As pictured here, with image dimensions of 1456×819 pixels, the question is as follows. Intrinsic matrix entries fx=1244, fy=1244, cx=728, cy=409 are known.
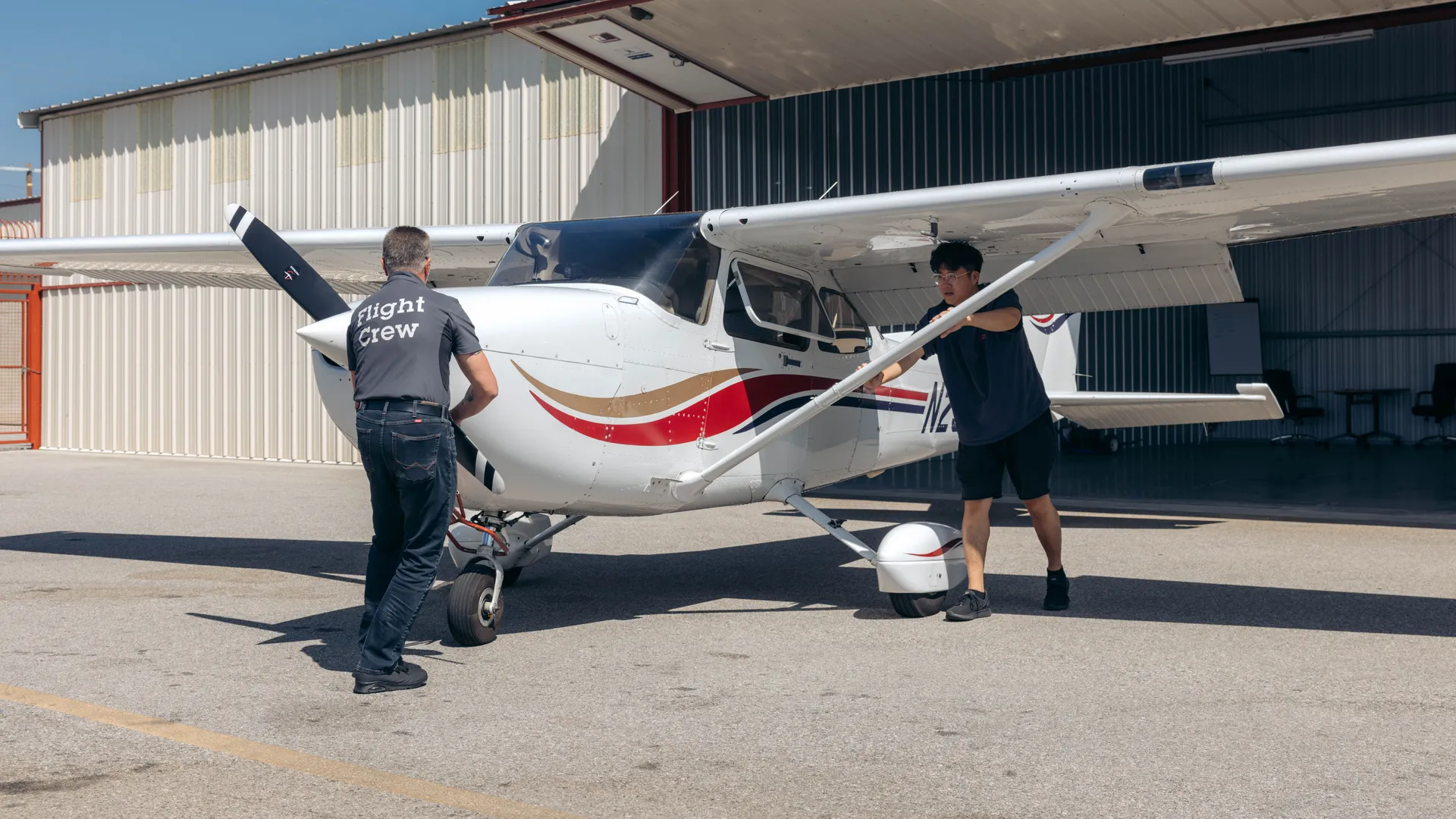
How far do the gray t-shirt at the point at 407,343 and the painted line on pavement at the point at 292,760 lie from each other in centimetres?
131

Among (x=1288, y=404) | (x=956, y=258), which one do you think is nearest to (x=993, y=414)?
(x=956, y=258)

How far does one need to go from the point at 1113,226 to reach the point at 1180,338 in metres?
19.9

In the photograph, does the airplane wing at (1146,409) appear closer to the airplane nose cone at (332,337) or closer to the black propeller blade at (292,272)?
the black propeller blade at (292,272)

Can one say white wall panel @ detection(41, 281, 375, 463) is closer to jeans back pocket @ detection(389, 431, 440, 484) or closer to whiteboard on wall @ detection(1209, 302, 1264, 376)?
jeans back pocket @ detection(389, 431, 440, 484)

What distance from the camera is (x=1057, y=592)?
20.3 ft

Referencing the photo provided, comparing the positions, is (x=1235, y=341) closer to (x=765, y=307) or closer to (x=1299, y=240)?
(x=1299, y=240)

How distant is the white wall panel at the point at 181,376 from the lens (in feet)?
56.2

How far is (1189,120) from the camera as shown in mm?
25625

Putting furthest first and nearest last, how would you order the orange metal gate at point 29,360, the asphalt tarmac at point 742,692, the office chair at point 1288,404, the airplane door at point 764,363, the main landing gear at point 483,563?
the office chair at point 1288,404 → the orange metal gate at point 29,360 → the airplane door at point 764,363 → the main landing gear at point 483,563 → the asphalt tarmac at point 742,692

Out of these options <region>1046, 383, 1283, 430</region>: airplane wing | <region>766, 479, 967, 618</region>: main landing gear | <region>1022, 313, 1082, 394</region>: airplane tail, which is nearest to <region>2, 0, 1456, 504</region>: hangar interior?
<region>1022, 313, 1082, 394</region>: airplane tail

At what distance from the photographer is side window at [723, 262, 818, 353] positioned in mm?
6418

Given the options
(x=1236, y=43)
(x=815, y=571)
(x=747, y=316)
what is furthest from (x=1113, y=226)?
(x=1236, y=43)

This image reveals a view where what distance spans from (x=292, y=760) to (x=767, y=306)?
12.4 ft

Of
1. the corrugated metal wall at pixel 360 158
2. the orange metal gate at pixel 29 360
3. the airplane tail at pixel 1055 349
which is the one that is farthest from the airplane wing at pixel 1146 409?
the orange metal gate at pixel 29 360
